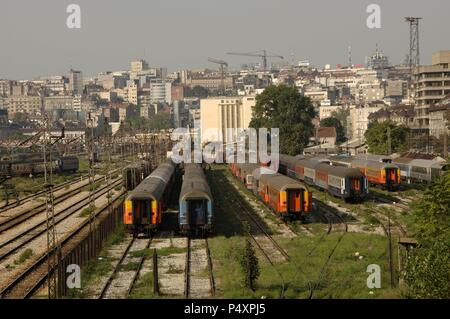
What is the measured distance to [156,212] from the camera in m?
35.2

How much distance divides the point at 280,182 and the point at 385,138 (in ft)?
186

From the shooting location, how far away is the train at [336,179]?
4709cm

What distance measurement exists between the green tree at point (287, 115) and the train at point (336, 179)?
1916 inches

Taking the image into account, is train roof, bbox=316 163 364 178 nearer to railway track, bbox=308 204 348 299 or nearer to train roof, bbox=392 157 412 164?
railway track, bbox=308 204 348 299

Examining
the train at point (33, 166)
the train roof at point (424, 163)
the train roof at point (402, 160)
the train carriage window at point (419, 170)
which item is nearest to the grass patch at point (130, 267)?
the train roof at point (424, 163)

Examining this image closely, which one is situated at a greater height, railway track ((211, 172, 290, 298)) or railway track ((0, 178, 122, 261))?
railway track ((211, 172, 290, 298))

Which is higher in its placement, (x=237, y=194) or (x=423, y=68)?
(x=423, y=68)

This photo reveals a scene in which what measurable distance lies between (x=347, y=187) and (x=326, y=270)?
21970 millimetres

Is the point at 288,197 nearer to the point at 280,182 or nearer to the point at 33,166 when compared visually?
the point at 280,182

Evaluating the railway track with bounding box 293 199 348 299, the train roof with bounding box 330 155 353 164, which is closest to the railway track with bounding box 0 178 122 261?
the railway track with bounding box 293 199 348 299

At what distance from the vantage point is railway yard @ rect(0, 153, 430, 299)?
23.4 meters

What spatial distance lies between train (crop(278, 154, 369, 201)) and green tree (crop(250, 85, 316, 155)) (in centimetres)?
4866
